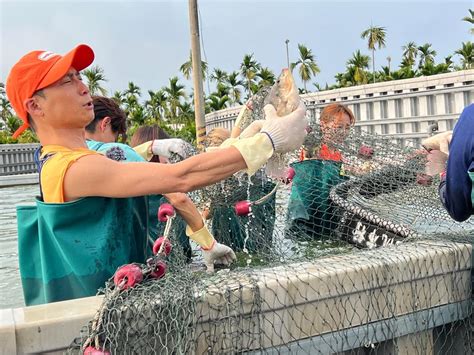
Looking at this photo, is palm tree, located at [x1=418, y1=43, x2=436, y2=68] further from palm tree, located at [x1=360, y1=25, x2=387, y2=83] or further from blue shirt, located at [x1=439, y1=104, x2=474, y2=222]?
blue shirt, located at [x1=439, y1=104, x2=474, y2=222]

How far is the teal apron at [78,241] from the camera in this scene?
1.94 m

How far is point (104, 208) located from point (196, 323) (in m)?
0.51

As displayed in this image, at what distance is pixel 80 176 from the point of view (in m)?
1.85

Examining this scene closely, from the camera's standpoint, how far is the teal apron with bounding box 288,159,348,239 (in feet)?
13.3

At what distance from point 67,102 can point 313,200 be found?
8.06 ft

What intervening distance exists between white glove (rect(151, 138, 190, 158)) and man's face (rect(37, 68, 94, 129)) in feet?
5.50

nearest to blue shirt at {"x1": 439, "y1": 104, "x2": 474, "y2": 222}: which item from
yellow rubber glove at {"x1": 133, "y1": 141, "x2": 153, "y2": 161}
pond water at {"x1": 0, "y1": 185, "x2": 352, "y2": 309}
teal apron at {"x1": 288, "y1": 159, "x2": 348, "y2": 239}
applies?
pond water at {"x1": 0, "y1": 185, "x2": 352, "y2": 309}

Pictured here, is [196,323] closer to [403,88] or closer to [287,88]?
[287,88]

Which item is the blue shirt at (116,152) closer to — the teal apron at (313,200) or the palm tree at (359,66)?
the teal apron at (313,200)

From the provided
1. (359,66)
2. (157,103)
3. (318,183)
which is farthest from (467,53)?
(318,183)

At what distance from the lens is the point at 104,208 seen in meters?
1.97

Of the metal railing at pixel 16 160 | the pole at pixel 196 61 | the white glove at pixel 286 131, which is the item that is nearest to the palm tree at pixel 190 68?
the pole at pixel 196 61

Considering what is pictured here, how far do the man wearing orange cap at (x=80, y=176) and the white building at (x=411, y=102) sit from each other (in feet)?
26.8

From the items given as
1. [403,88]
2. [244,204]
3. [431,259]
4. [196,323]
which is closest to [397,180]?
[244,204]
